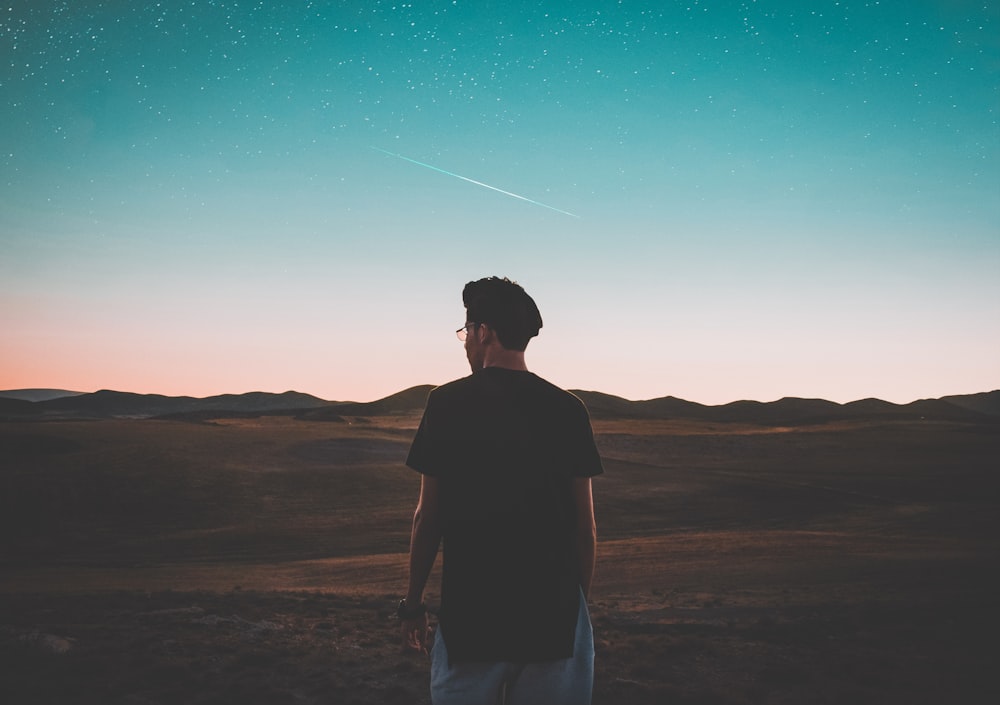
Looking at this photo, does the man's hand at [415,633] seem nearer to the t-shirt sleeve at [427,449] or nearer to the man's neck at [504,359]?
the t-shirt sleeve at [427,449]

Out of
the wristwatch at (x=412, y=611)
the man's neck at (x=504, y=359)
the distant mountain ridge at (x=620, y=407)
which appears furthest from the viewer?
the distant mountain ridge at (x=620, y=407)

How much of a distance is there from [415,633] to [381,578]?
14.7 metres

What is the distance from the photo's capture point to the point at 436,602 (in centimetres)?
1282

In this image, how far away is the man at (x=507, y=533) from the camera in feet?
7.09

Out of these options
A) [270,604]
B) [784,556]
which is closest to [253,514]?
[270,604]

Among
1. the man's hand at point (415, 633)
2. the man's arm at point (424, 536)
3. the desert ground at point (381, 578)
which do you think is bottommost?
the desert ground at point (381, 578)

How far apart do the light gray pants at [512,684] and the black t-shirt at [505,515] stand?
0.11 ft

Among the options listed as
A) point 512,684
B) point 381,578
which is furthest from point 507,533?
point 381,578

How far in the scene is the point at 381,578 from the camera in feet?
53.5

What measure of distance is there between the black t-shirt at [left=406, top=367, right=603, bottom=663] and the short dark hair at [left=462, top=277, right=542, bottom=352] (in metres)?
0.19

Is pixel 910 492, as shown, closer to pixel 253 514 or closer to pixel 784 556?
pixel 784 556

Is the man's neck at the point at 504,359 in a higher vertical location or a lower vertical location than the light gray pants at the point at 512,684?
higher

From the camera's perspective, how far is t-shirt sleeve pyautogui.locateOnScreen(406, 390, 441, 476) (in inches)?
89.1

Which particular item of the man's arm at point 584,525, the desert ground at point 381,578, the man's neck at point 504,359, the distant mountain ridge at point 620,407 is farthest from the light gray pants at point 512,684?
the distant mountain ridge at point 620,407
